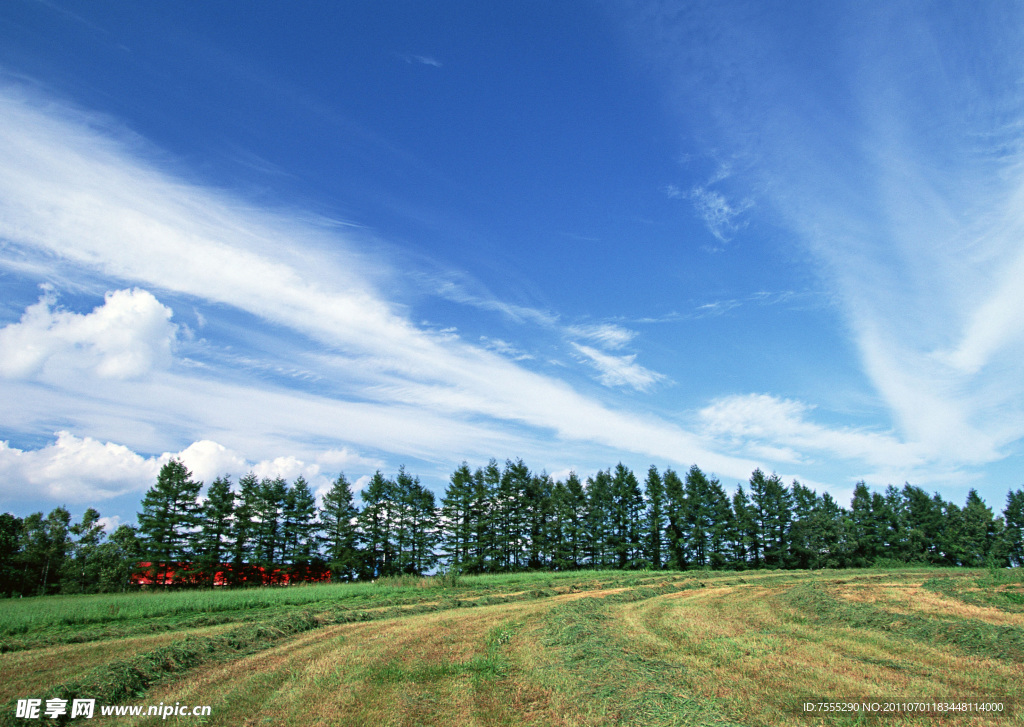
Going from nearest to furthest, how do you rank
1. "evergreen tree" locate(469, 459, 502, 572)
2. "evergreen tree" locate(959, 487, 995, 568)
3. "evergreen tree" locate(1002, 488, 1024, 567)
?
"evergreen tree" locate(469, 459, 502, 572) < "evergreen tree" locate(959, 487, 995, 568) < "evergreen tree" locate(1002, 488, 1024, 567)

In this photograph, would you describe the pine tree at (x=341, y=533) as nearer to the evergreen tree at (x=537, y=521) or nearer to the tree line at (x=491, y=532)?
the tree line at (x=491, y=532)

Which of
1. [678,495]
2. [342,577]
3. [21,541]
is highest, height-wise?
[678,495]

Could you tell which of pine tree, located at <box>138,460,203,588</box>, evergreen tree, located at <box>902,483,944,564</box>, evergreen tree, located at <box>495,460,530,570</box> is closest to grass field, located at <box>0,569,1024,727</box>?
pine tree, located at <box>138,460,203,588</box>

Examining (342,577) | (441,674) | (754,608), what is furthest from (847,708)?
(342,577)

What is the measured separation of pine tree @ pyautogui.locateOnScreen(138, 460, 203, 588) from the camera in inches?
1903

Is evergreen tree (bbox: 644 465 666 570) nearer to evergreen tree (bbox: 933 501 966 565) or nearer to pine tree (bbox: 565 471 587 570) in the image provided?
pine tree (bbox: 565 471 587 570)

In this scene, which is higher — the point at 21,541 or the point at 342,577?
the point at 21,541

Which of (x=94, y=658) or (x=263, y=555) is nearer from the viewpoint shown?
(x=94, y=658)

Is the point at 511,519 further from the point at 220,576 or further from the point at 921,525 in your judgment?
the point at 921,525

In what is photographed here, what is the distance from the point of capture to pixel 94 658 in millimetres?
12516

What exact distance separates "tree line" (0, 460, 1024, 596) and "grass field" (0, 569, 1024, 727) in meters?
36.7

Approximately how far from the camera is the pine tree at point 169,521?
48344mm

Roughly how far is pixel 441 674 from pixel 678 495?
6690 cm

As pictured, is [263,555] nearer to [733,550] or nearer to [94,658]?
[94,658]
